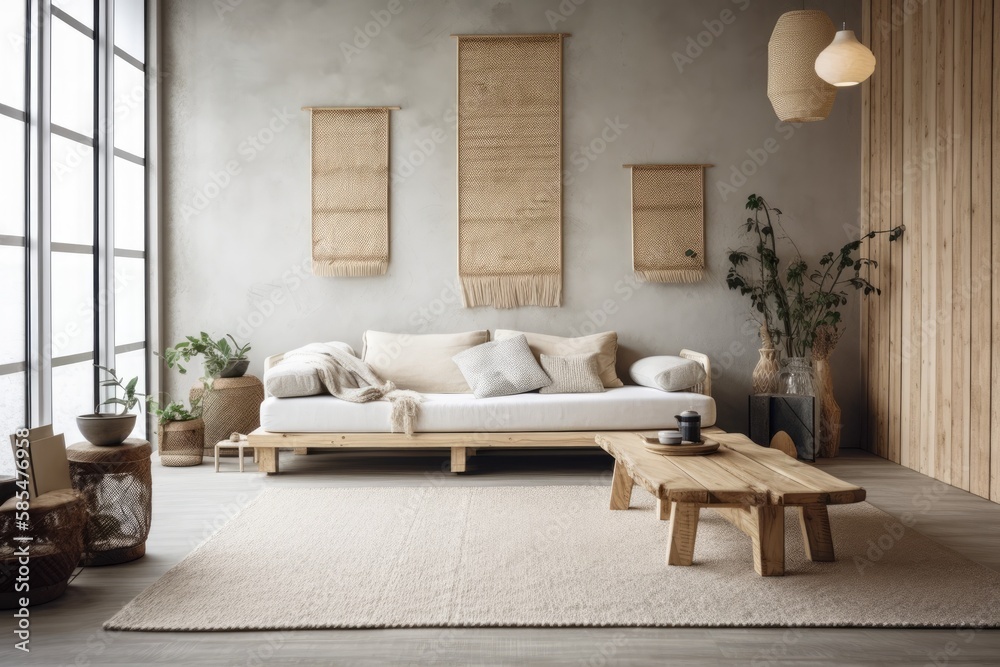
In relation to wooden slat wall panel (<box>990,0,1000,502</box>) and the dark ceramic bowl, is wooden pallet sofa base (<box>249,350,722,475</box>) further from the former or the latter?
the dark ceramic bowl

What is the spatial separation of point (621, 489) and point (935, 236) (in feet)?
8.10

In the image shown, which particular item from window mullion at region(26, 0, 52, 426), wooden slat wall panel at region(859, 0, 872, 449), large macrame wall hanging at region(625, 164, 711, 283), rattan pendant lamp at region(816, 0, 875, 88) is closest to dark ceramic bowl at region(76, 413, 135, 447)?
window mullion at region(26, 0, 52, 426)

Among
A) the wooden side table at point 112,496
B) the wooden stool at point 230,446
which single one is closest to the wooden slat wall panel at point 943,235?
the wooden stool at point 230,446

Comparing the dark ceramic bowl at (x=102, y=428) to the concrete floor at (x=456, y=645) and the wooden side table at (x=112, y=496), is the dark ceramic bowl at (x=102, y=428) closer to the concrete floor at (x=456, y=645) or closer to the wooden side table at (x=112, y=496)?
the wooden side table at (x=112, y=496)

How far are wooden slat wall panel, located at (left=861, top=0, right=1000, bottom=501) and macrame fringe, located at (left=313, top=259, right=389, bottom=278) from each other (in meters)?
3.49

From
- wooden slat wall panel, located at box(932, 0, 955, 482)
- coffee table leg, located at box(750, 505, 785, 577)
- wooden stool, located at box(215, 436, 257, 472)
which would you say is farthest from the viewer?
wooden stool, located at box(215, 436, 257, 472)

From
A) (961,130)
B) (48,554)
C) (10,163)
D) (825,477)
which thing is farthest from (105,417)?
(961,130)

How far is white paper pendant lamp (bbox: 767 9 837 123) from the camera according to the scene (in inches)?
158

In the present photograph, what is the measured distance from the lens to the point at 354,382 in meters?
5.18

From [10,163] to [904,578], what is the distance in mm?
4459

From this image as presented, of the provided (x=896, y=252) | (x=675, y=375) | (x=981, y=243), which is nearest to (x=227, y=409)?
(x=675, y=375)

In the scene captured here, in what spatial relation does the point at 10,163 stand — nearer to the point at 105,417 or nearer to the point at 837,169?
the point at 105,417

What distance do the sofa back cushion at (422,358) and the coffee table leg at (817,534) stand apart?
8.85 ft

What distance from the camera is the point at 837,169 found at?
5.85 metres
